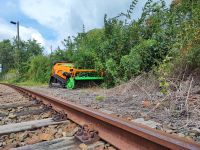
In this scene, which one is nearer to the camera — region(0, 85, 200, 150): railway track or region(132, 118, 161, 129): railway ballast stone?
region(0, 85, 200, 150): railway track

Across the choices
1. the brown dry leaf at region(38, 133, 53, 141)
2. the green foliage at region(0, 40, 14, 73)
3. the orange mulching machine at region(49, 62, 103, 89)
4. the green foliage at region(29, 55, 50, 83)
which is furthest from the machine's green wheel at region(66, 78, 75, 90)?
the green foliage at region(0, 40, 14, 73)

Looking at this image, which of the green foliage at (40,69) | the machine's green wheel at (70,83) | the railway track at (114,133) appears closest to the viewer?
the railway track at (114,133)

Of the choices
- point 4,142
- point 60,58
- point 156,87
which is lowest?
point 4,142

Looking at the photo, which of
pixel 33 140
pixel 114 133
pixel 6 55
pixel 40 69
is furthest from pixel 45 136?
pixel 6 55

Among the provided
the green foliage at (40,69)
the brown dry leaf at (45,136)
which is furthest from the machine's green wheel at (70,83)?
the green foliage at (40,69)

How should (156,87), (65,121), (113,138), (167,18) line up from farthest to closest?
(167,18), (156,87), (65,121), (113,138)

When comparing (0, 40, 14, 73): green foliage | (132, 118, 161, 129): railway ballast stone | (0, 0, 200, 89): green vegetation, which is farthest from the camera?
(0, 40, 14, 73): green foliage

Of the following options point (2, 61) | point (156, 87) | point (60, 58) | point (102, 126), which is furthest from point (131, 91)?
point (2, 61)

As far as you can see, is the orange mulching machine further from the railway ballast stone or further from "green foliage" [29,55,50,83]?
"green foliage" [29,55,50,83]

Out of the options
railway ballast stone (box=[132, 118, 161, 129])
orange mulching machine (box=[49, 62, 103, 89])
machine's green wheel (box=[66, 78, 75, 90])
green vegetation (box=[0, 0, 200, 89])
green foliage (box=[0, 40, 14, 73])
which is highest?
green foliage (box=[0, 40, 14, 73])

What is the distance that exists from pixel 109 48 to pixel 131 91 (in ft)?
12.3

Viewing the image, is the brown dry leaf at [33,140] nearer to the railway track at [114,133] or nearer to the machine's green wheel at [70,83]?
the railway track at [114,133]

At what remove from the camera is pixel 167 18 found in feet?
29.3

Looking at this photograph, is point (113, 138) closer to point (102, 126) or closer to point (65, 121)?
point (102, 126)
